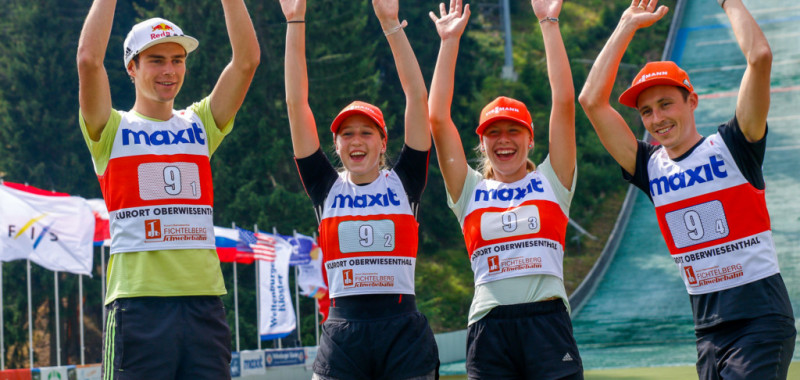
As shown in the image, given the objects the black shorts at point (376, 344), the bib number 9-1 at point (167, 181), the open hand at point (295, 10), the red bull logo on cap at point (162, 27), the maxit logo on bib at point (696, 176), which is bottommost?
the black shorts at point (376, 344)

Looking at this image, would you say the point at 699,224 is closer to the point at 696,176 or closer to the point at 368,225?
the point at 696,176

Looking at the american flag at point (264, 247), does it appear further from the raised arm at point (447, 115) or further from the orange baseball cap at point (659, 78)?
the orange baseball cap at point (659, 78)

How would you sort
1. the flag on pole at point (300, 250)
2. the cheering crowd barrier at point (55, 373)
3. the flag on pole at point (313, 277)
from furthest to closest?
the flag on pole at point (313, 277) → the flag on pole at point (300, 250) → the cheering crowd barrier at point (55, 373)

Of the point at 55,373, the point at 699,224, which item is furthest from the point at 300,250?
the point at 699,224

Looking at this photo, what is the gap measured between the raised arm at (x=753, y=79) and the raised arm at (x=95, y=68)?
304cm

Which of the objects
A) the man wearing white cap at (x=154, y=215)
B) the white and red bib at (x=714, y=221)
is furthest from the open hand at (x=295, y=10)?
the white and red bib at (x=714, y=221)

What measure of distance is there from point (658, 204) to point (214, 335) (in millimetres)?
2330

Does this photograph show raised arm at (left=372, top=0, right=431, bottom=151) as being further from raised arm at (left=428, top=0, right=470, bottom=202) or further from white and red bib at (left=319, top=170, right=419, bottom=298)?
white and red bib at (left=319, top=170, right=419, bottom=298)

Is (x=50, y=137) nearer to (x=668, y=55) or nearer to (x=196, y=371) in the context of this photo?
(x=668, y=55)

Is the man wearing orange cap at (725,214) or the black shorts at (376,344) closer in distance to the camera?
the man wearing orange cap at (725,214)

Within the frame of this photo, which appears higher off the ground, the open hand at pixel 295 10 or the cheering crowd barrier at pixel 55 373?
the open hand at pixel 295 10

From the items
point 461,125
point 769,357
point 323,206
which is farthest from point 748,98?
point 461,125

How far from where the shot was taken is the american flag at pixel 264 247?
63.3 feet

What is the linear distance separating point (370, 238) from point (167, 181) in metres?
1.08
